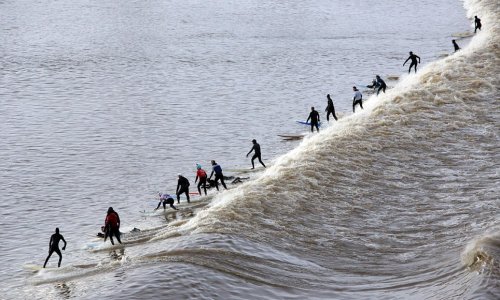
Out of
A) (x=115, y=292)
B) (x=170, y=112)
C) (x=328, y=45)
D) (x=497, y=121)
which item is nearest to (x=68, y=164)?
(x=170, y=112)

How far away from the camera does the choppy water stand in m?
Answer: 25.7

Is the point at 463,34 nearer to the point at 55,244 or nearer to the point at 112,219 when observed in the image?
the point at 112,219

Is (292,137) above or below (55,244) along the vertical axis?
above

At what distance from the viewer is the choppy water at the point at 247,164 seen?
25.7 metres

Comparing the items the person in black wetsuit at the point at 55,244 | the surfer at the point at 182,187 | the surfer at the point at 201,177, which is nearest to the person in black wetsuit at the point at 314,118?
the surfer at the point at 201,177

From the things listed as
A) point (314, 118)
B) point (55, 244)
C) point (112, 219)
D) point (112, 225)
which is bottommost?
point (55, 244)

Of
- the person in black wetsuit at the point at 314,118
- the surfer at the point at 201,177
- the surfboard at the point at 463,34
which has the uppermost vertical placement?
the surfboard at the point at 463,34

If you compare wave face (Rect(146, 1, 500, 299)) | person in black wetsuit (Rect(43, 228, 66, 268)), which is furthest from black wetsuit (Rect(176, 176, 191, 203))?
person in black wetsuit (Rect(43, 228, 66, 268))

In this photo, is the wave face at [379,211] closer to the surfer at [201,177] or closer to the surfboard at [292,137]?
the surfer at [201,177]

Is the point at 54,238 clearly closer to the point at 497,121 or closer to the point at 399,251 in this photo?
the point at 399,251

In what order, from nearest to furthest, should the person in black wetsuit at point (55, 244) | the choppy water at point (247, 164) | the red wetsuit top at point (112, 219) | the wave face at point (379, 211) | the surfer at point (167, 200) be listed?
the wave face at point (379, 211) < the choppy water at point (247, 164) < the person in black wetsuit at point (55, 244) < the red wetsuit top at point (112, 219) < the surfer at point (167, 200)

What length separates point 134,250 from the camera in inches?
1162

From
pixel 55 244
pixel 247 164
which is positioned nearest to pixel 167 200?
pixel 55 244

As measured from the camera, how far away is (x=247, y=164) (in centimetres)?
4234
